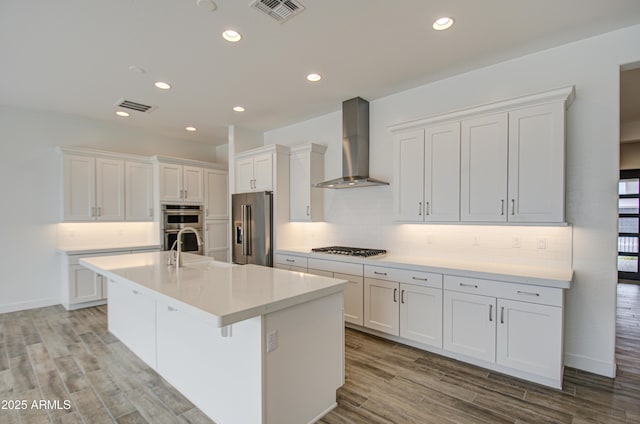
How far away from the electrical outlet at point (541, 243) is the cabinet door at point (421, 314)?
1.03 meters

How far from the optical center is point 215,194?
244 inches

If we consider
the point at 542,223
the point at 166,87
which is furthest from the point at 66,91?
the point at 542,223

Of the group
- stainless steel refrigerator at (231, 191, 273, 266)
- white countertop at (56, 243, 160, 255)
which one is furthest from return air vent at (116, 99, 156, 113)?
white countertop at (56, 243, 160, 255)

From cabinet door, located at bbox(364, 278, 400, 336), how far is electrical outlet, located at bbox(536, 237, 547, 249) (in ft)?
4.53

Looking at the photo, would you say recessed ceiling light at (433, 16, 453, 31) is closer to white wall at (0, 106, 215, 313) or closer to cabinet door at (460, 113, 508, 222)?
cabinet door at (460, 113, 508, 222)

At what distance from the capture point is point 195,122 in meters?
5.15

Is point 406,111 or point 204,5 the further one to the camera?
point 406,111

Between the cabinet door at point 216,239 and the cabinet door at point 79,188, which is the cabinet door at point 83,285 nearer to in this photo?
the cabinet door at point 79,188

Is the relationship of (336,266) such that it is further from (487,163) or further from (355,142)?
(487,163)

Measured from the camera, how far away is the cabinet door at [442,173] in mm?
3180

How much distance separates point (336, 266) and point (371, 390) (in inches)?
61.2

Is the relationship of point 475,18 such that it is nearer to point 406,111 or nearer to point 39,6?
point 406,111

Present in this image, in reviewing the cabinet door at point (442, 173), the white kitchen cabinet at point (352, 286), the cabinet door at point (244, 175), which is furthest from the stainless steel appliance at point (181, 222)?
the cabinet door at point (442, 173)

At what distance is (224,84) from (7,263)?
4165 millimetres
